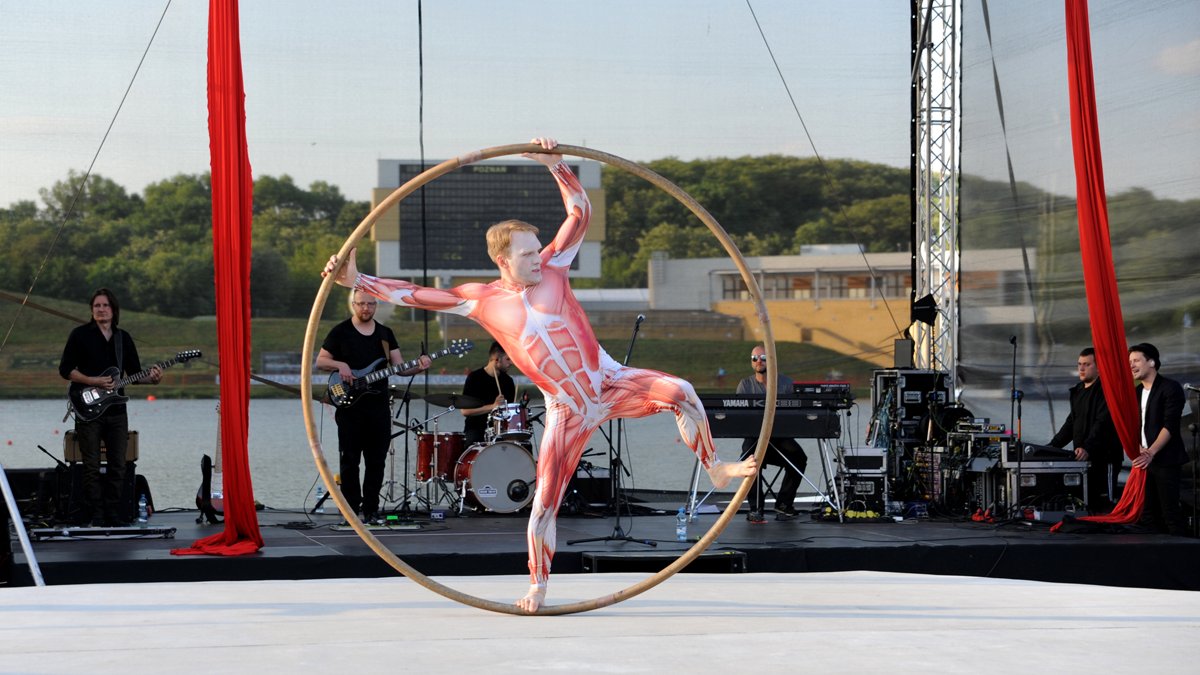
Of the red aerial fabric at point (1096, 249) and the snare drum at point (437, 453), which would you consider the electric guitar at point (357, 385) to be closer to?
the snare drum at point (437, 453)

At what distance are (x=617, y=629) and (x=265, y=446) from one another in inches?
515

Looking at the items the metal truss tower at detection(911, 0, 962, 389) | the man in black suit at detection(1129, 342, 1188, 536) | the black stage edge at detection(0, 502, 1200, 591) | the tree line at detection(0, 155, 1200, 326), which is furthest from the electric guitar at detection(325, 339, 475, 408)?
the tree line at detection(0, 155, 1200, 326)

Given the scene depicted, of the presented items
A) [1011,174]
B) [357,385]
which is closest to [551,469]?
[357,385]

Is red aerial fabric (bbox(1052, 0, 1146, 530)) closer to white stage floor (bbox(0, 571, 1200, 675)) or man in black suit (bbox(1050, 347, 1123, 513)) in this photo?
man in black suit (bbox(1050, 347, 1123, 513))

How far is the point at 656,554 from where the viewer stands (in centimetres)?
782

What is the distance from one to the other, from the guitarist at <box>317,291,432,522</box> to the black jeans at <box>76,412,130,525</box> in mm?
1450

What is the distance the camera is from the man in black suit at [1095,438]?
9719 mm

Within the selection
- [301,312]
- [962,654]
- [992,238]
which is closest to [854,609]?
[962,654]

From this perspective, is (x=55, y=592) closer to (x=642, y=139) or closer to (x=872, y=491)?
(x=872, y=491)

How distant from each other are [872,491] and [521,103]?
8303 mm

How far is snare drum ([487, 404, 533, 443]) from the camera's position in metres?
10.4

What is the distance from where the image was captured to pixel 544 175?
16.0 m

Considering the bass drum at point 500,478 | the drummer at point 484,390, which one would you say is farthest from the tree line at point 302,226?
the bass drum at point 500,478

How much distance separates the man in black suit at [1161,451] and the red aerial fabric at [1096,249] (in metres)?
0.09
